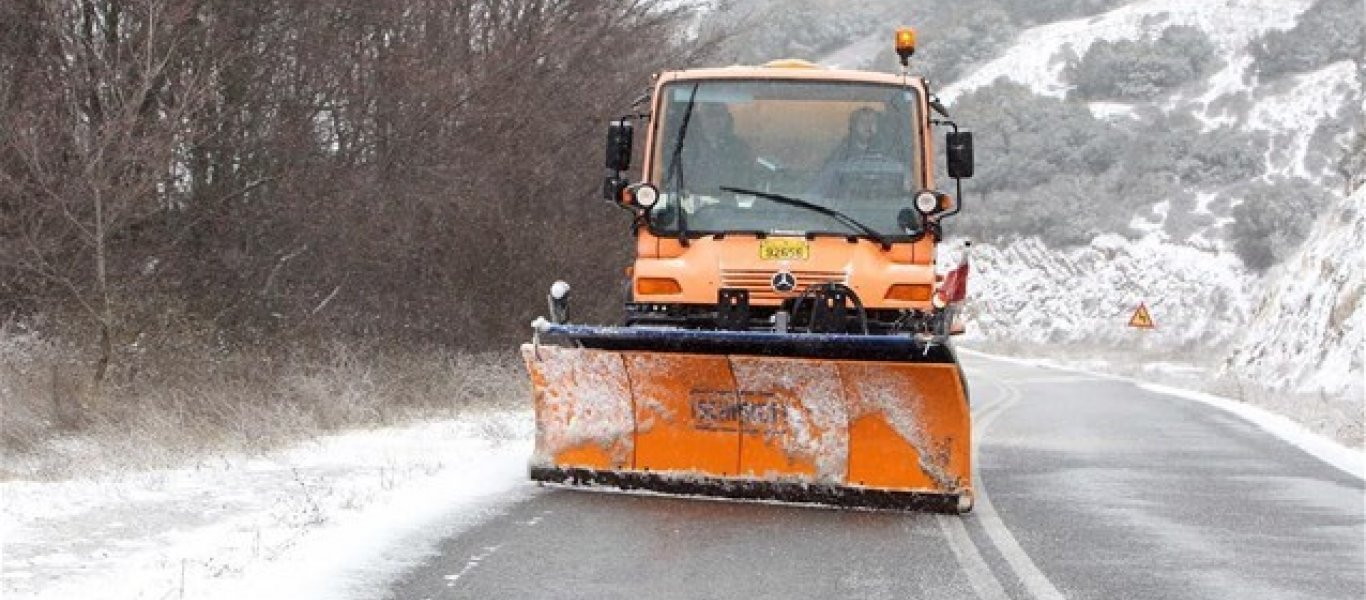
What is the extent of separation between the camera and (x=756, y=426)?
10.1 metres

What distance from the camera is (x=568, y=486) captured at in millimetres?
10883

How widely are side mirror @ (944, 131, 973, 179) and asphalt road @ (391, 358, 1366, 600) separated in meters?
2.18

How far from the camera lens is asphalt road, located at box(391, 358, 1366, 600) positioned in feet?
25.2

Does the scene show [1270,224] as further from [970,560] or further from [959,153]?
[970,560]

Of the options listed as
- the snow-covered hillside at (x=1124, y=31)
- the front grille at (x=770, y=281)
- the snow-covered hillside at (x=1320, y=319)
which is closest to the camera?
the front grille at (x=770, y=281)

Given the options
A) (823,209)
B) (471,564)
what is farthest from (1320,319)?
(471,564)

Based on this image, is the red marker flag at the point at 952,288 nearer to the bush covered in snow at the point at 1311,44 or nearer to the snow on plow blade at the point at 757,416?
the snow on plow blade at the point at 757,416

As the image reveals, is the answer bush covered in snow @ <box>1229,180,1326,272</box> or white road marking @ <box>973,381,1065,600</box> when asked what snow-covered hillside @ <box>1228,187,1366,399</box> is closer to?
white road marking @ <box>973,381,1065,600</box>

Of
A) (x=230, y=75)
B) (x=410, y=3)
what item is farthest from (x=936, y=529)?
(x=410, y=3)

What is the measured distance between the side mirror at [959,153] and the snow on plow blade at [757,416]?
2184 mm

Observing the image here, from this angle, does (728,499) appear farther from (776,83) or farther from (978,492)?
(776,83)

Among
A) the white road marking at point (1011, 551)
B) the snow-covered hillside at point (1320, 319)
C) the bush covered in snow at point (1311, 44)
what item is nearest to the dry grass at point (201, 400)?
the white road marking at point (1011, 551)

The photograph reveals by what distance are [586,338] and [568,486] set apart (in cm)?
114

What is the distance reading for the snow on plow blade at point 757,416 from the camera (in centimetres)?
986
